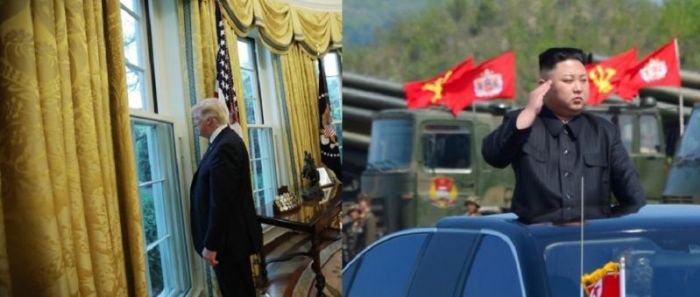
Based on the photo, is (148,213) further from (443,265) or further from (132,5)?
(443,265)

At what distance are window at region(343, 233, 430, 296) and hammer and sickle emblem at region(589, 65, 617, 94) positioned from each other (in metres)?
0.43

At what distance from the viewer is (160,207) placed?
4.60ft

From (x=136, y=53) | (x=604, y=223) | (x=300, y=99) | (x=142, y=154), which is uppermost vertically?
(x=136, y=53)

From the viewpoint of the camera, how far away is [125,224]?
4.25 feet

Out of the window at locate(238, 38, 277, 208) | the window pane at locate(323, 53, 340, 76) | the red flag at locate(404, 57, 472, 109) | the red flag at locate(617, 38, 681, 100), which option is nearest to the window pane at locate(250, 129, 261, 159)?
the window at locate(238, 38, 277, 208)

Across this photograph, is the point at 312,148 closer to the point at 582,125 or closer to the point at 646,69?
the point at 582,125

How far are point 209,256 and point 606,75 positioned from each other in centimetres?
96

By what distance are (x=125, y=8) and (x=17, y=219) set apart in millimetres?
491

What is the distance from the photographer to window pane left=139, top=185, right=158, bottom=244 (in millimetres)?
1349

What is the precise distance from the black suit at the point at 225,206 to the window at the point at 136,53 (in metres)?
0.19

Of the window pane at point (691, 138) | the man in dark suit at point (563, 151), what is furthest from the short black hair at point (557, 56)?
the window pane at point (691, 138)

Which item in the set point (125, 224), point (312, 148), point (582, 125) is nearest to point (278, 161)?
point (312, 148)

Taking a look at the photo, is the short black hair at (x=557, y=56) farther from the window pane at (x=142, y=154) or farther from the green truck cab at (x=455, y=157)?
the window pane at (x=142, y=154)

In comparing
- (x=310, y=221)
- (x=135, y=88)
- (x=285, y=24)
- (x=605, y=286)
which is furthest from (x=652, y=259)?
(x=135, y=88)
